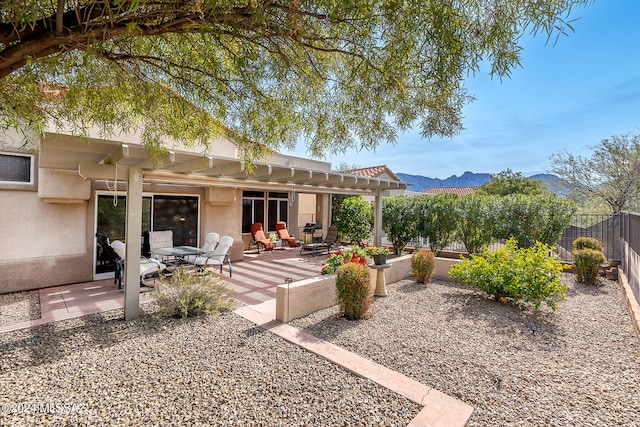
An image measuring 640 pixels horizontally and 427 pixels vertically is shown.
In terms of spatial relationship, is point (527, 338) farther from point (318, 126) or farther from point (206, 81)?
point (206, 81)

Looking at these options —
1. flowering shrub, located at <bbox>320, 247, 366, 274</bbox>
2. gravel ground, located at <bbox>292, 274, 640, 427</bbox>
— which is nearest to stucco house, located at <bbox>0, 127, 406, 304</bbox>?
flowering shrub, located at <bbox>320, 247, 366, 274</bbox>

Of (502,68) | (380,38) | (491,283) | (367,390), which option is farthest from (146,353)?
(491,283)

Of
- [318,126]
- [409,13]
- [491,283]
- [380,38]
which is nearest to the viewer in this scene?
[409,13]

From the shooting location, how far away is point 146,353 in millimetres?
4113

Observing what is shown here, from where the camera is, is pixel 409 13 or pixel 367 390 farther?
pixel 367 390

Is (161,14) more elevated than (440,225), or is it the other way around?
(161,14)

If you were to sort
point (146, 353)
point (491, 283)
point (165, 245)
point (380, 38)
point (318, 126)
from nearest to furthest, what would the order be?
point (380, 38), point (146, 353), point (318, 126), point (491, 283), point (165, 245)

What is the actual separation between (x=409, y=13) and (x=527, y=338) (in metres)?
5.08

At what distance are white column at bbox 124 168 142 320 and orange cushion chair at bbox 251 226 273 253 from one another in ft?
26.3

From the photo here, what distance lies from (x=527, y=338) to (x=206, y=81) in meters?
6.34

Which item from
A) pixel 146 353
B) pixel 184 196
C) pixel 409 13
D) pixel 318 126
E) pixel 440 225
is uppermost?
pixel 409 13

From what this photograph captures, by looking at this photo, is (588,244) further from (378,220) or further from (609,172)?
(609,172)

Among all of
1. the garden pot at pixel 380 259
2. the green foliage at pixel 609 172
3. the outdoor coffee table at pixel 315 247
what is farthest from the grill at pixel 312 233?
the green foliage at pixel 609 172

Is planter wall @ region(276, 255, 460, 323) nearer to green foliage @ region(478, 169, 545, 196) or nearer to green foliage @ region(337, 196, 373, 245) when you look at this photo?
green foliage @ region(337, 196, 373, 245)
